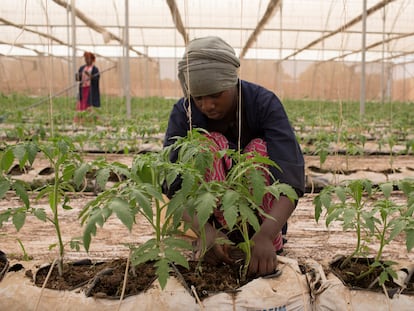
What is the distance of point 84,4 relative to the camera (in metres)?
11.6

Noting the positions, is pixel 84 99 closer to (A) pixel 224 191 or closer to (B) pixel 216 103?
(B) pixel 216 103

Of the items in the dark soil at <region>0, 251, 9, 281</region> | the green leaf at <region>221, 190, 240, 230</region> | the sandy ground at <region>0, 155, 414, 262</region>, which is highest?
the green leaf at <region>221, 190, 240, 230</region>

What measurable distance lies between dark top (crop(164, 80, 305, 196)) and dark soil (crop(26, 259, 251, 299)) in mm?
413

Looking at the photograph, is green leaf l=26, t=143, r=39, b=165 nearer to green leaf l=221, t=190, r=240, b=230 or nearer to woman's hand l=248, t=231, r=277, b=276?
green leaf l=221, t=190, r=240, b=230

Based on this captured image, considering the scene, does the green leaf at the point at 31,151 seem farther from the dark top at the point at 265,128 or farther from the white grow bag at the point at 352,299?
the white grow bag at the point at 352,299

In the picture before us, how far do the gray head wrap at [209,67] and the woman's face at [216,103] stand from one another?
2cm

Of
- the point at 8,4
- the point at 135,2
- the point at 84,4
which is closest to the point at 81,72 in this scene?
the point at 8,4

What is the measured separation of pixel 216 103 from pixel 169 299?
2.41 ft

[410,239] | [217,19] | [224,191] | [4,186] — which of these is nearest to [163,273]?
[224,191]

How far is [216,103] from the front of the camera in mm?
1677

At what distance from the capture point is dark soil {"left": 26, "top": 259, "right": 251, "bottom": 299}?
1.35 meters

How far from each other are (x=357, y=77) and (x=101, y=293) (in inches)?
823

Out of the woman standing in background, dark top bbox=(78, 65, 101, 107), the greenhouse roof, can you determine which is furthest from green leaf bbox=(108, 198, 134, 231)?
the greenhouse roof

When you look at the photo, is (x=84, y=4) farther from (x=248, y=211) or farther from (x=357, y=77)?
(x=357, y=77)
